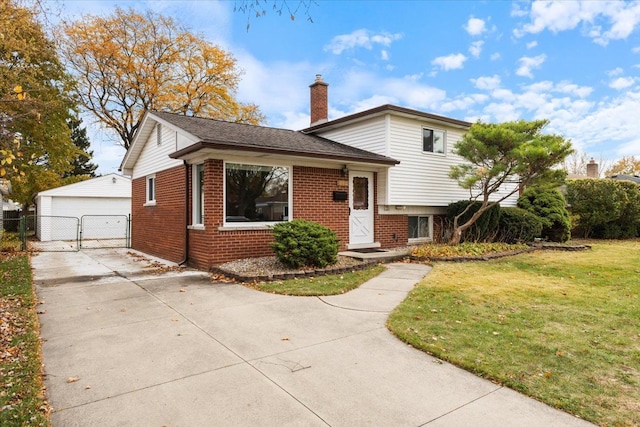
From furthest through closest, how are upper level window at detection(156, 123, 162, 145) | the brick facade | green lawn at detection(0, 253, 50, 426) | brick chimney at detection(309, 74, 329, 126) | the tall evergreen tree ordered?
1. the tall evergreen tree
2. brick chimney at detection(309, 74, 329, 126)
3. upper level window at detection(156, 123, 162, 145)
4. the brick facade
5. green lawn at detection(0, 253, 50, 426)

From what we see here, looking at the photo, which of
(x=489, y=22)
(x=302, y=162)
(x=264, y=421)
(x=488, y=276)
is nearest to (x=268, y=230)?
(x=302, y=162)

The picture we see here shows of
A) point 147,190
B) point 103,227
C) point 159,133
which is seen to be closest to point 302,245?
point 159,133

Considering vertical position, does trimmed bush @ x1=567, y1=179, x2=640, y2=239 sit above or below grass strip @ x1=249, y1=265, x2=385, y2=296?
above

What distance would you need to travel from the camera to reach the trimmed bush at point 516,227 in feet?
41.7

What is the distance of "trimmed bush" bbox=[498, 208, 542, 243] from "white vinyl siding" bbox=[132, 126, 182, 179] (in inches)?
405

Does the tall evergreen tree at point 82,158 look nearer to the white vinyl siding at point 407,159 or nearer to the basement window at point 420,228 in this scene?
the white vinyl siding at point 407,159

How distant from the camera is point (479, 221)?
1232cm

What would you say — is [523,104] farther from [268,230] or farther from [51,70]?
[51,70]

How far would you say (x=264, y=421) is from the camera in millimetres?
2711

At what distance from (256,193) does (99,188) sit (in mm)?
15486

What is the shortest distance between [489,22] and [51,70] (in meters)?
14.7

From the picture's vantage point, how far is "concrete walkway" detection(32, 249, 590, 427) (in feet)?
9.19

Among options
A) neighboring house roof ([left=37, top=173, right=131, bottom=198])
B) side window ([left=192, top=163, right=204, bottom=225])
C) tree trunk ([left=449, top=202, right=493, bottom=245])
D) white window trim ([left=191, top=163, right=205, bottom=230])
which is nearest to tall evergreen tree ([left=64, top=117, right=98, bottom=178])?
neighboring house roof ([left=37, top=173, right=131, bottom=198])

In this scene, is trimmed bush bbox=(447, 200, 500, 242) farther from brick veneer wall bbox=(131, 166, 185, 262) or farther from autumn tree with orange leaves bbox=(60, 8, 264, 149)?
autumn tree with orange leaves bbox=(60, 8, 264, 149)
